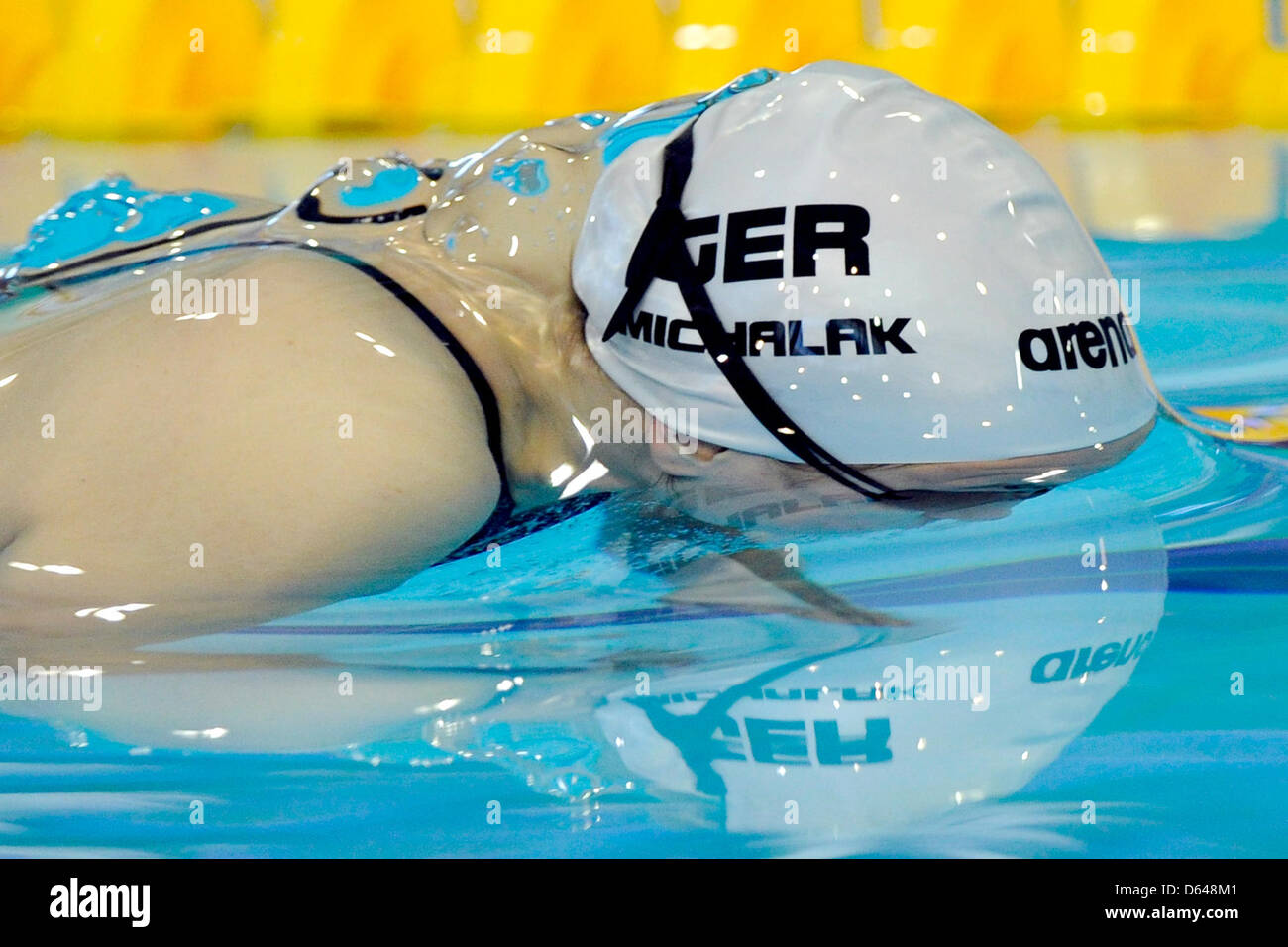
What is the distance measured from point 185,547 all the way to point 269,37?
3027 mm

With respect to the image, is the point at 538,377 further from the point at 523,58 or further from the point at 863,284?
the point at 523,58

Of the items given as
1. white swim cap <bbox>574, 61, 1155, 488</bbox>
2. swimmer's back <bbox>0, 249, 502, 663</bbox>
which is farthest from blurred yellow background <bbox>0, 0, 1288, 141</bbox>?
swimmer's back <bbox>0, 249, 502, 663</bbox>

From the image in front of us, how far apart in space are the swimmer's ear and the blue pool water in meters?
0.08

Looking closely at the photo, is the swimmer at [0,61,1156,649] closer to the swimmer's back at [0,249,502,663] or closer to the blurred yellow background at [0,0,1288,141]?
the swimmer's back at [0,249,502,663]

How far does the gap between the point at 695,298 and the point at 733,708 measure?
0.47 metres

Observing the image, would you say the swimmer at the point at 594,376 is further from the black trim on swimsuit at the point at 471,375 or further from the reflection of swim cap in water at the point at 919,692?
the reflection of swim cap in water at the point at 919,692

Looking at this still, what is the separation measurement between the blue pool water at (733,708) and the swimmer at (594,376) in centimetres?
10

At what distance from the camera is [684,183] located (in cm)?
146

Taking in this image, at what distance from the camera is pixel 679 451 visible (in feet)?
5.07

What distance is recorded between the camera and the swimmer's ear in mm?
1528

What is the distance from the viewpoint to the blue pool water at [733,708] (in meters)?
1.10

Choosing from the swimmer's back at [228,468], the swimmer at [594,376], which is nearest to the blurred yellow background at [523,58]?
the swimmer at [594,376]

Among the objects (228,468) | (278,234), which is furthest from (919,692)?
(278,234)
